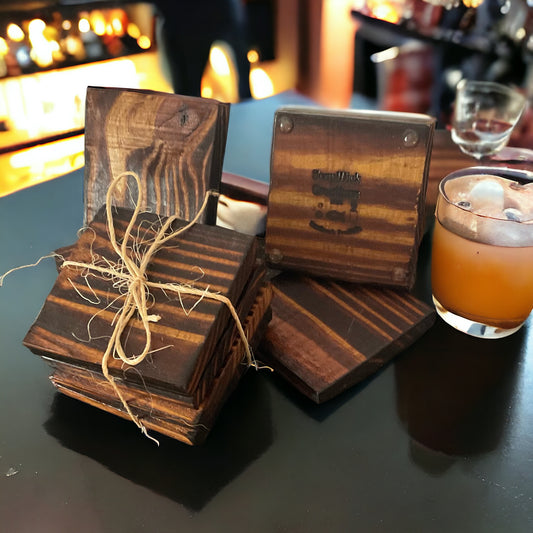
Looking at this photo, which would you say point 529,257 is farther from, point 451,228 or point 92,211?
point 92,211

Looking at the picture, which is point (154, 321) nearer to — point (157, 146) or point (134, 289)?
point (134, 289)

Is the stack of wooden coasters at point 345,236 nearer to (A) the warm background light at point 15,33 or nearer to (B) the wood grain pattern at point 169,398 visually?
(B) the wood grain pattern at point 169,398

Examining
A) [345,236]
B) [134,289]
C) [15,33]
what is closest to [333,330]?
[345,236]

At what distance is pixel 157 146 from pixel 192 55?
1.42 meters

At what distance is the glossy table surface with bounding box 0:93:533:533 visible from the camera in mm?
497

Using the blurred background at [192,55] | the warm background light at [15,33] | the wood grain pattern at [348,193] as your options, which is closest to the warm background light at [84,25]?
the blurred background at [192,55]

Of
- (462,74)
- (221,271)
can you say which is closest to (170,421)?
(221,271)

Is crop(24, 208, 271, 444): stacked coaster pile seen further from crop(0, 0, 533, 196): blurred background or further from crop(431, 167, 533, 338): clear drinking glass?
crop(0, 0, 533, 196): blurred background

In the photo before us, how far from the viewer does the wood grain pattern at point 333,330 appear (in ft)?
1.96

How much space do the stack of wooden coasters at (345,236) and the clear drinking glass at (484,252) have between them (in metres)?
0.03

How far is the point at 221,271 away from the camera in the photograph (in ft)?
1.76

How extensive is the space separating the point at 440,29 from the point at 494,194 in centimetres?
160

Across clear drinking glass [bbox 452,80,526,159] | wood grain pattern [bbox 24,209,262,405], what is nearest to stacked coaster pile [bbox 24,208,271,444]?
wood grain pattern [bbox 24,209,262,405]

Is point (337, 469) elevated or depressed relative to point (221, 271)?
depressed
